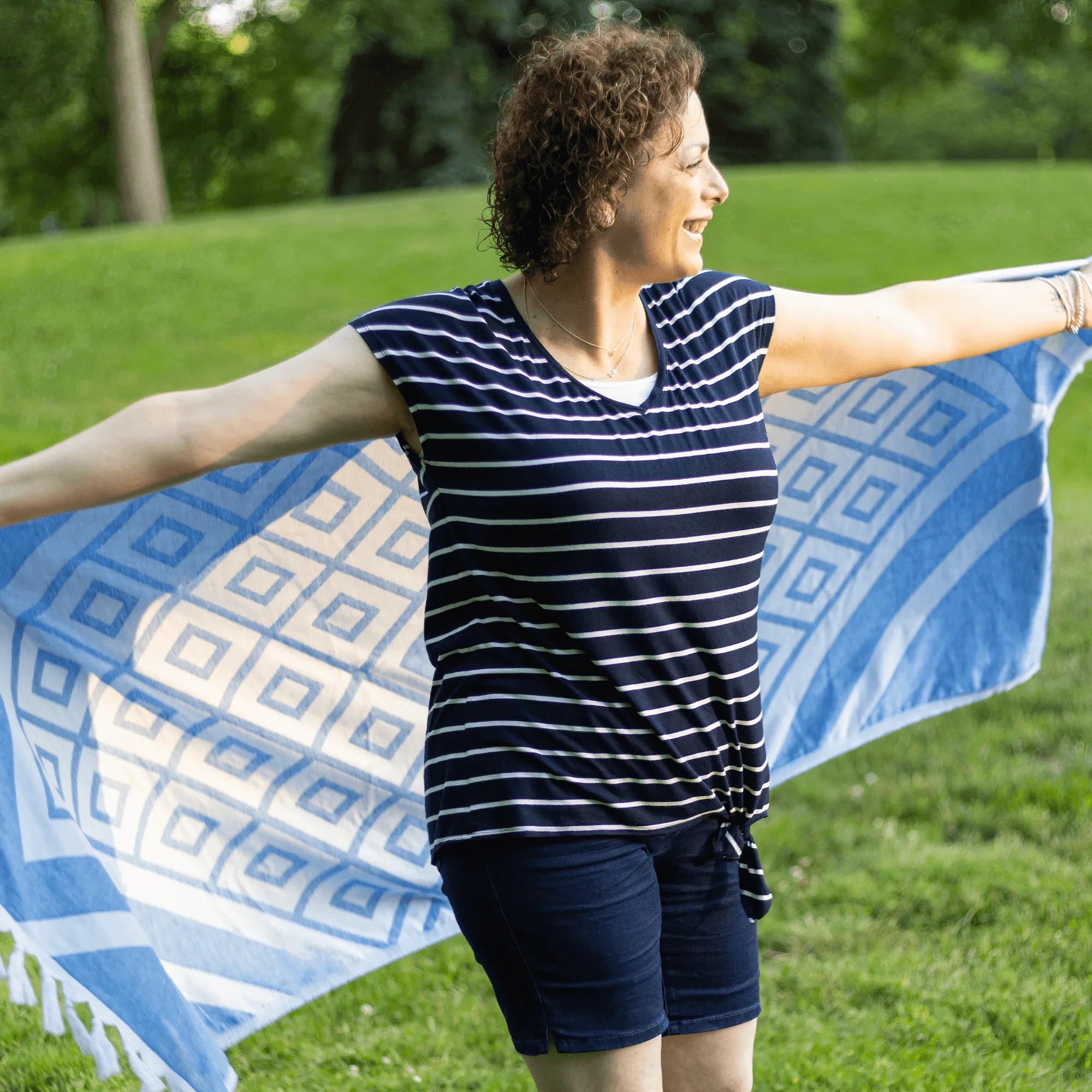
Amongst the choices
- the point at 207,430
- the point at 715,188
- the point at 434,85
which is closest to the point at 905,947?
the point at 715,188

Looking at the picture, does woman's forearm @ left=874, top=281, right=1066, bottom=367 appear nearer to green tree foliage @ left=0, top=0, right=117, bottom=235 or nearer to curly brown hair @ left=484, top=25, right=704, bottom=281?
curly brown hair @ left=484, top=25, right=704, bottom=281

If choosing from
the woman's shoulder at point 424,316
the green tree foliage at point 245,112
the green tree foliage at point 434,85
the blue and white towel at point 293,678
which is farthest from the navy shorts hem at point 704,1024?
the green tree foliage at point 245,112

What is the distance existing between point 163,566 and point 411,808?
94 cm

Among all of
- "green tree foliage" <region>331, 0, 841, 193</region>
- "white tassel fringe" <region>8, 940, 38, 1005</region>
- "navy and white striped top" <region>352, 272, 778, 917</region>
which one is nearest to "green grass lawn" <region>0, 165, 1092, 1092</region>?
"white tassel fringe" <region>8, 940, 38, 1005</region>

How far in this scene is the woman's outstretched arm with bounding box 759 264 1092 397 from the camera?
2566mm

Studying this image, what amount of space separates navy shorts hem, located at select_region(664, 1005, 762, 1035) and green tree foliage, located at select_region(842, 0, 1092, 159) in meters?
34.1

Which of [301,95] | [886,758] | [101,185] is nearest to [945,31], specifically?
[301,95]

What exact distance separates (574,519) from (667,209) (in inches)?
23.6

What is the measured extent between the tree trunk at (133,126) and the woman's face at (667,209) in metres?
22.1

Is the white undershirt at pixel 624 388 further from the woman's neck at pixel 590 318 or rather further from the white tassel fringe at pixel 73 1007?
the white tassel fringe at pixel 73 1007

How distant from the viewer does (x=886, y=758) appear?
558 cm

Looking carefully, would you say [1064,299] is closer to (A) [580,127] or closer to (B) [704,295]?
(B) [704,295]

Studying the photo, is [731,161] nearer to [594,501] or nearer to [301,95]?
[301,95]

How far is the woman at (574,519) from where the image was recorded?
6.83 feet
